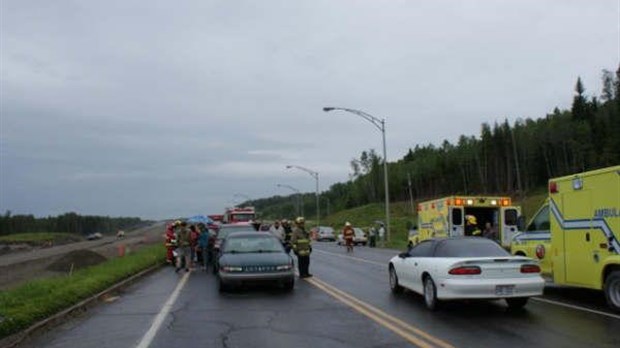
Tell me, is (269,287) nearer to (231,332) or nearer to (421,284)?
(421,284)

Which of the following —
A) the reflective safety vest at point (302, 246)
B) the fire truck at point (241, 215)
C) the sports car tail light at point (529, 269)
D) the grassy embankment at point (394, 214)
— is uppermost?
the grassy embankment at point (394, 214)

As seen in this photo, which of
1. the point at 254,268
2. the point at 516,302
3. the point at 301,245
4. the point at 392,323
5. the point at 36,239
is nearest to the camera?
the point at 392,323

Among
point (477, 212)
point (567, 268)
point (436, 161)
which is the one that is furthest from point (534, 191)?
point (567, 268)

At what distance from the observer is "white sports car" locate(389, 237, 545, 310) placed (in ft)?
41.2

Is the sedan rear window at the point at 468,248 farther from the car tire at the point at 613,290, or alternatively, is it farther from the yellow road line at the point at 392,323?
the car tire at the point at 613,290

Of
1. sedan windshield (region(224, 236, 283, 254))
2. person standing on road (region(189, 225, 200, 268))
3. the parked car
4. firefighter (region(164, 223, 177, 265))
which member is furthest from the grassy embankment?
sedan windshield (region(224, 236, 283, 254))

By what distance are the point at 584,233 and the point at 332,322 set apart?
5.15m

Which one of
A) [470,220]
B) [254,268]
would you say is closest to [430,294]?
[254,268]

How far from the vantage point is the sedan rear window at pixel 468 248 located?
13.2 m

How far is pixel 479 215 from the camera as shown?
30016 millimetres

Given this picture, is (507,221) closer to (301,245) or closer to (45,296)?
(301,245)

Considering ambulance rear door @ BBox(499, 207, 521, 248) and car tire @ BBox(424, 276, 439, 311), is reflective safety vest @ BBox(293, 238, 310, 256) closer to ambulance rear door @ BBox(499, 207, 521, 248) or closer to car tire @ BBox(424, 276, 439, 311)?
car tire @ BBox(424, 276, 439, 311)

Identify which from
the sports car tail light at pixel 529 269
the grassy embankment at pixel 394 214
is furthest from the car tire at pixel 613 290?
the grassy embankment at pixel 394 214

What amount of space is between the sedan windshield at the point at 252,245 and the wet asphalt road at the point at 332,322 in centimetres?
111
